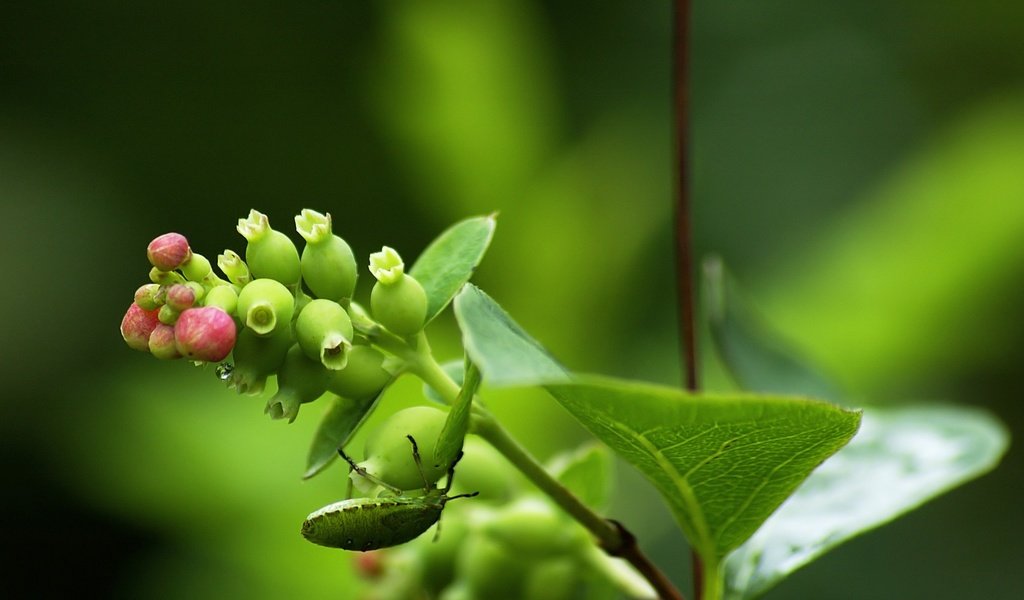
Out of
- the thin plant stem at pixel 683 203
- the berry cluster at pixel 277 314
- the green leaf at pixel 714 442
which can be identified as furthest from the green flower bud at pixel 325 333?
the thin plant stem at pixel 683 203

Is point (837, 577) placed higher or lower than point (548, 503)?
lower

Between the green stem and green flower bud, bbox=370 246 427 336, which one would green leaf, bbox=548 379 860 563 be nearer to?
the green stem

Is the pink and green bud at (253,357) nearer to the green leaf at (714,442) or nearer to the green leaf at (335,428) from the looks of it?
the green leaf at (335,428)

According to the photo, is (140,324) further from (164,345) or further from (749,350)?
(749,350)

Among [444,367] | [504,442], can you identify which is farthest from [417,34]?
[504,442]

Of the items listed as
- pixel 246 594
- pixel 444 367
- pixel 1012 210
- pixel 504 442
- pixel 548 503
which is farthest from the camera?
pixel 1012 210

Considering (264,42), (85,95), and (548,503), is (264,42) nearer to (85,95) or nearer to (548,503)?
(85,95)

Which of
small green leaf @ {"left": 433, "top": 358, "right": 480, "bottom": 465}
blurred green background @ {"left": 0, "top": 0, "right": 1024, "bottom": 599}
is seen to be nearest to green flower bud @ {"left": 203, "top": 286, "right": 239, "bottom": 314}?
small green leaf @ {"left": 433, "top": 358, "right": 480, "bottom": 465}
